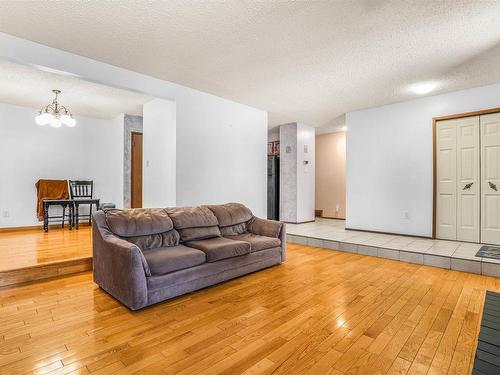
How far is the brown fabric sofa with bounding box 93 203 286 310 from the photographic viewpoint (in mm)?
2468

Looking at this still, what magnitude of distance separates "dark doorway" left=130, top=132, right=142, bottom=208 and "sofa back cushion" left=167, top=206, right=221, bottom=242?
3201 mm

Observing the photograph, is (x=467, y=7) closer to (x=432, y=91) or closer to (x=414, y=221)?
(x=432, y=91)

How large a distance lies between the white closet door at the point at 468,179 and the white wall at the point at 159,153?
4573 mm

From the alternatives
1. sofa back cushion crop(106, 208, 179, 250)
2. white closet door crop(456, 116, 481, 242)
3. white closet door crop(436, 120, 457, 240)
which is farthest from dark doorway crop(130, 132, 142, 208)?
white closet door crop(456, 116, 481, 242)

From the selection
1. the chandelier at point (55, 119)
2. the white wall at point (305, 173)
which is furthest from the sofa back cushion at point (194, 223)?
the white wall at point (305, 173)

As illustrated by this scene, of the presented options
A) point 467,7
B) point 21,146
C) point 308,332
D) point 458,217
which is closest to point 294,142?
point 458,217

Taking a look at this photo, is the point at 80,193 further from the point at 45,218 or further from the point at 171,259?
the point at 171,259

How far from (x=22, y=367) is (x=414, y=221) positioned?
539 centimetres

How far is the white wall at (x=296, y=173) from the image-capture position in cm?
664

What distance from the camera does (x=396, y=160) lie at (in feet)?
16.8

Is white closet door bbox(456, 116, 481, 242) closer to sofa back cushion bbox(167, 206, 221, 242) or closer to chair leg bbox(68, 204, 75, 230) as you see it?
sofa back cushion bbox(167, 206, 221, 242)

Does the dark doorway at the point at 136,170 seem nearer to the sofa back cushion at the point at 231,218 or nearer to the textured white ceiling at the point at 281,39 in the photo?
the textured white ceiling at the point at 281,39

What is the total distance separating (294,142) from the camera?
6680mm

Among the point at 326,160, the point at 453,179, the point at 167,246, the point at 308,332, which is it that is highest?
the point at 326,160
